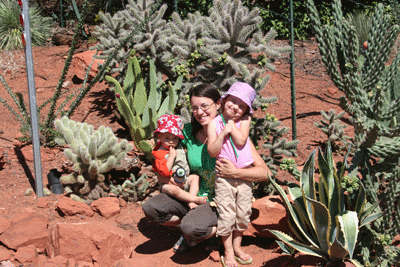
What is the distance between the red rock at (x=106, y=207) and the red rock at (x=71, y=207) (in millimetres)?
69

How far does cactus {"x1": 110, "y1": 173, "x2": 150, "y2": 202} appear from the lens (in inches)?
177

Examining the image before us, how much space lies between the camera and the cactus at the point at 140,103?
509 cm

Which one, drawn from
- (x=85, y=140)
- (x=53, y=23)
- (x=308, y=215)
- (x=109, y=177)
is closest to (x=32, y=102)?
(x=85, y=140)

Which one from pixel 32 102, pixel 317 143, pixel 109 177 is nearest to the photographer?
pixel 32 102

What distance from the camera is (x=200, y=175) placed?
12.5 feet

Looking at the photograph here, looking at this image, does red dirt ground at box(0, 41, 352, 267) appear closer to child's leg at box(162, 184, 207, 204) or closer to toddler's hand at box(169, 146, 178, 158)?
child's leg at box(162, 184, 207, 204)

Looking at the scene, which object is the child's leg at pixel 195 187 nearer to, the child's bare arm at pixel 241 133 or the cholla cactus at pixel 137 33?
the child's bare arm at pixel 241 133

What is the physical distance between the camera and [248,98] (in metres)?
3.41

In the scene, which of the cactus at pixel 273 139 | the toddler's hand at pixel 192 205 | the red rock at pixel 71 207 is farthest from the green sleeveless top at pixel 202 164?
the red rock at pixel 71 207

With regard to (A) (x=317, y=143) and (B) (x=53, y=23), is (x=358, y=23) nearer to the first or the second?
(A) (x=317, y=143)

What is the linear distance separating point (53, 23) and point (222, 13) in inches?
279

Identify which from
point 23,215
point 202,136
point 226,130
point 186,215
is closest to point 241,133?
point 226,130

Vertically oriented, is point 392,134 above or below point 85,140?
above

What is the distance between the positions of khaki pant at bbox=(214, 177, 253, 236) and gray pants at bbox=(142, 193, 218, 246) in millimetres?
91
